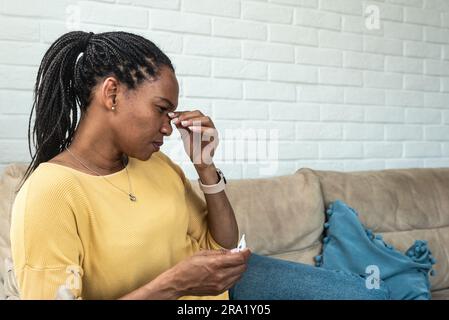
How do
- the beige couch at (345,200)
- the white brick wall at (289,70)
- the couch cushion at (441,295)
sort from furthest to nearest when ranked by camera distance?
the couch cushion at (441,295)
the beige couch at (345,200)
the white brick wall at (289,70)

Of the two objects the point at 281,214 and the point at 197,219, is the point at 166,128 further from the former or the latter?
the point at 281,214

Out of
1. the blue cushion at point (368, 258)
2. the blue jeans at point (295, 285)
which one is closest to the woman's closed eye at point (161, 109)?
the blue jeans at point (295, 285)

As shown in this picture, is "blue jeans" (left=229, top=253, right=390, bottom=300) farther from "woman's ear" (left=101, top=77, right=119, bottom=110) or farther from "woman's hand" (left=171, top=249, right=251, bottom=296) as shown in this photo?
"woman's ear" (left=101, top=77, right=119, bottom=110)

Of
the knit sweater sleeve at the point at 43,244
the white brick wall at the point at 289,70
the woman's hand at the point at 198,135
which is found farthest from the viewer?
the white brick wall at the point at 289,70

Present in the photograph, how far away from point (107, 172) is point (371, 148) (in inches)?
60.9

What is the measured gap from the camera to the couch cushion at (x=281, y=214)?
1741 millimetres

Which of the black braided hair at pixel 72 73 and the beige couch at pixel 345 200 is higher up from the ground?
the black braided hair at pixel 72 73

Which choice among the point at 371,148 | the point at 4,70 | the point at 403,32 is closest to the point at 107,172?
the point at 4,70

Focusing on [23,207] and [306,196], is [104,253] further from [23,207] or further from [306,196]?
[306,196]

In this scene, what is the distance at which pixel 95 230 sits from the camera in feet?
3.27

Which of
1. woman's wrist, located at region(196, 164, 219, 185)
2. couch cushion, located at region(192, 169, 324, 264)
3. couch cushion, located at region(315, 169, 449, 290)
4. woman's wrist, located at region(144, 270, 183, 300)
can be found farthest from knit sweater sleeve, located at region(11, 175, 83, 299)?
couch cushion, located at region(315, 169, 449, 290)

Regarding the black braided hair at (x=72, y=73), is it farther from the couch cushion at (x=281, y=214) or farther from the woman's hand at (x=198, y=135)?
the couch cushion at (x=281, y=214)

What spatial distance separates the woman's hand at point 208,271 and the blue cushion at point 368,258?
2.68ft

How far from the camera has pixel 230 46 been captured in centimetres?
198
